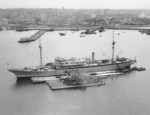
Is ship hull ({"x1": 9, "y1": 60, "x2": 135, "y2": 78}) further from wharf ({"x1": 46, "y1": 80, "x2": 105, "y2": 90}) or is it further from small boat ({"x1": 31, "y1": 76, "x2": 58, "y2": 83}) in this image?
wharf ({"x1": 46, "y1": 80, "x2": 105, "y2": 90})

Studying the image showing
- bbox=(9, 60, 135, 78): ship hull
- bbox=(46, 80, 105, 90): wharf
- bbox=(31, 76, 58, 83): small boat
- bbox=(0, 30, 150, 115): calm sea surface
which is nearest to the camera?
bbox=(0, 30, 150, 115): calm sea surface

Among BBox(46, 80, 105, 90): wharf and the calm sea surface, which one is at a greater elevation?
BBox(46, 80, 105, 90): wharf

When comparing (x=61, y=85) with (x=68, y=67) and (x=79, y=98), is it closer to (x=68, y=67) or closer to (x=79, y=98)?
(x=79, y=98)

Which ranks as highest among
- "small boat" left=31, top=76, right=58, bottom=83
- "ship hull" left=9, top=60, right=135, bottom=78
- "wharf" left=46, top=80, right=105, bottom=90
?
"ship hull" left=9, top=60, right=135, bottom=78

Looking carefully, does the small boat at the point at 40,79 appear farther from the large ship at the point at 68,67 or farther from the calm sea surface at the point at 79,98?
the large ship at the point at 68,67

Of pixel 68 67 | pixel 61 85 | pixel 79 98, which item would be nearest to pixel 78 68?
pixel 68 67

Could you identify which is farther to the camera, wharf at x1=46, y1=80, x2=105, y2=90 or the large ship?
the large ship

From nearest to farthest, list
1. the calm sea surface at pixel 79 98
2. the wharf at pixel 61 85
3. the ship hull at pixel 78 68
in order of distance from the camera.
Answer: the calm sea surface at pixel 79 98 → the wharf at pixel 61 85 → the ship hull at pixel 78 68

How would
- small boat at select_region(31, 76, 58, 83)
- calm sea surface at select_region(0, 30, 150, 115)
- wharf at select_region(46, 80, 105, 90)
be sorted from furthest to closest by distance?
small boat at select_region(31, 76, 58, 83)
wharf at select_region(46, 80, 105, 90)
calm sea surface at select_region(0, 30, 150, 115)

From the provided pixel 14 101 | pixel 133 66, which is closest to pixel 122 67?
pixel 133 66

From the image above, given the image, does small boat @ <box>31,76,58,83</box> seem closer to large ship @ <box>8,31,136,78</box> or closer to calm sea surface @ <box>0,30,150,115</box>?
calm sea surface @ <box>0,30,150,115</box>

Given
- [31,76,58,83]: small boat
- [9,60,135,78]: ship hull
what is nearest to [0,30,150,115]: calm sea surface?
[31,76,58,83]: small boat

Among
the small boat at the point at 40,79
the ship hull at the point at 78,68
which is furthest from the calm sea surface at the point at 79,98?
the ship hull at the point at 78,68
